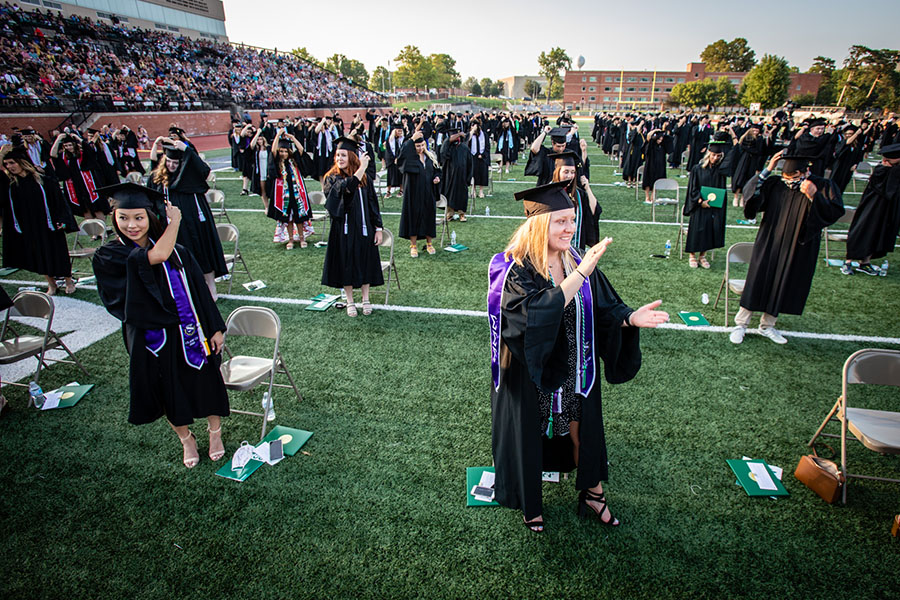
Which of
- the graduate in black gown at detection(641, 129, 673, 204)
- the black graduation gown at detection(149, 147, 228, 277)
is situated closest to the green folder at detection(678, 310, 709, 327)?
the black graduation gown at detection(149, 147, 228, 277)

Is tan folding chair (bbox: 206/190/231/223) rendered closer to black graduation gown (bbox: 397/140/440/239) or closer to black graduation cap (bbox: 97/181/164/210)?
black graduation gown (bbox: 397/140/440/239)

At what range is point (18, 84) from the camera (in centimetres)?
2234

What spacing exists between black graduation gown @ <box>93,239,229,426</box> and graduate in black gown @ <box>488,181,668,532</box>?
2165mm

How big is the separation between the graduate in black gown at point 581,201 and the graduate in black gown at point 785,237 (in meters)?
1.74

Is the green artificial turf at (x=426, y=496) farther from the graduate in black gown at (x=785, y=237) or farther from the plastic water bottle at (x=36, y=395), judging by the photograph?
the graduate in black gown at (x=785, y=237)

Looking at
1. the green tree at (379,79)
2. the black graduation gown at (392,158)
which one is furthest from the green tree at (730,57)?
the black graduation gown at (392,158)

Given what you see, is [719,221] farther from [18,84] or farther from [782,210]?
[18,84]

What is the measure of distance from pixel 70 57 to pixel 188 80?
7.23 meters

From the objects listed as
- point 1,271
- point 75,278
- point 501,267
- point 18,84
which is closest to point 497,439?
point 501,267

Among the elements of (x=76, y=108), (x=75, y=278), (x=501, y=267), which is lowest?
(x=75, y=278)

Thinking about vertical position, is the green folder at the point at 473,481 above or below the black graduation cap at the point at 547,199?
below

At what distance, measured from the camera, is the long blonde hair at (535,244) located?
7.71 feet

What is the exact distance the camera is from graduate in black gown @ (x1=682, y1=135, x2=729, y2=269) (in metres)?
7.26

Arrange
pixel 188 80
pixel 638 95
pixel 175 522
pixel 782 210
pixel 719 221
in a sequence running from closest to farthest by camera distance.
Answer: pixel 175 522 < pixel 782 210 < pixel 719 221 < pixel 188 80 < pixel 638 95
